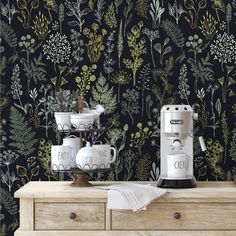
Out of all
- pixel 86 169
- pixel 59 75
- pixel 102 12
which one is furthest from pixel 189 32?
pixel 86 169

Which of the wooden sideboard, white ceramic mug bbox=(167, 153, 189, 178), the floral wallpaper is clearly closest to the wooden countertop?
the wooden sideboard

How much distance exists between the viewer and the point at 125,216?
2.96m

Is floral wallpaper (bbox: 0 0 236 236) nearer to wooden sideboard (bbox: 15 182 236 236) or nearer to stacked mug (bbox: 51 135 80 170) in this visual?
stacked mug (bbox: 51 135 80 170)

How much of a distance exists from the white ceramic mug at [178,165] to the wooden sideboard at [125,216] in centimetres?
18

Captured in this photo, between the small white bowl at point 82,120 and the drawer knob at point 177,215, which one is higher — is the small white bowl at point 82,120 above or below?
above

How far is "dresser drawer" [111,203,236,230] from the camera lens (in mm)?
2959

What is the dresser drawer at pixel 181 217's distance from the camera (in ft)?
9.71

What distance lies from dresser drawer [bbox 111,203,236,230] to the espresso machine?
0.61 feet

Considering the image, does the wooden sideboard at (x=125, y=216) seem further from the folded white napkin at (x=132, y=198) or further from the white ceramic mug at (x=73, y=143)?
the white ceramic mug at (x=73, y=143)

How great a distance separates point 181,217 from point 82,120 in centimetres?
73

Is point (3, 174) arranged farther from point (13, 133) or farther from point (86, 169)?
point (86, 169)

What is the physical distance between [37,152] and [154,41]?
959 mm

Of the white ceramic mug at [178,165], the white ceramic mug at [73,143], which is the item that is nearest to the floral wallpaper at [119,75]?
the white ceramic mug at [73,143]

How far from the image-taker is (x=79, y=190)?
10.1 ft
